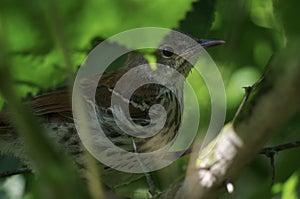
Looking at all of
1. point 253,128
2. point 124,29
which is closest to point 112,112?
point 124,29

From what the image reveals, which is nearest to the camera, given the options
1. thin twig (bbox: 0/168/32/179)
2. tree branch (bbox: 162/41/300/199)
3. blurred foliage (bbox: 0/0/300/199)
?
tree branch (bbox: 162/41/300/199)

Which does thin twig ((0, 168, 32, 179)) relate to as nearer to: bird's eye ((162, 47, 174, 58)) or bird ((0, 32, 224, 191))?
bird ((0, 32, 224, 191))

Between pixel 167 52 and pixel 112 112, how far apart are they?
46 cm

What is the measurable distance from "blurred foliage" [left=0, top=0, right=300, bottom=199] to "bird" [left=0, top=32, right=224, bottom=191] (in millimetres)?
397

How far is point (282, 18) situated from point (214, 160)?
0.25m

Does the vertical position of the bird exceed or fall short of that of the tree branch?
it exceeds it

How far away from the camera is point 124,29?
117cm

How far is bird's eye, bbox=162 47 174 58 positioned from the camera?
2.64 metres

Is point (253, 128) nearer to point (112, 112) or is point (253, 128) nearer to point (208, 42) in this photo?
point (208, 42)

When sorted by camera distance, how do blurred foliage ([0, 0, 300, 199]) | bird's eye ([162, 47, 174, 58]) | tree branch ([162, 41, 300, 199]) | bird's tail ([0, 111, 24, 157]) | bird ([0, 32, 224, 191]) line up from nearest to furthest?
tree branch ([162, 41, 300, 199])
blurred foliage ([0, 0, 300, 199])
bird ([0, 32, 224, 191])
bird's tail ([0, 111, 24, 157])
bird's eye ([162, 47, 174, 58])

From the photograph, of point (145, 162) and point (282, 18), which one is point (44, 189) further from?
point (145, 162)

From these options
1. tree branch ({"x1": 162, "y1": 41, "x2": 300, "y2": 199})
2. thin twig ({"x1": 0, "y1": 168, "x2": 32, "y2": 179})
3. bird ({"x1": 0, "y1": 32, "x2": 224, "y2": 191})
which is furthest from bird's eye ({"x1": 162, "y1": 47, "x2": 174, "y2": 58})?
tree branch ({"x1": 162, "y1": 41, "x2": 300, "y2": 199})

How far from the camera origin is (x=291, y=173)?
1335mm

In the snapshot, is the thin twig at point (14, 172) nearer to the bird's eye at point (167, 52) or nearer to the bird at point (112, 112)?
the bird at point (112, 112)
